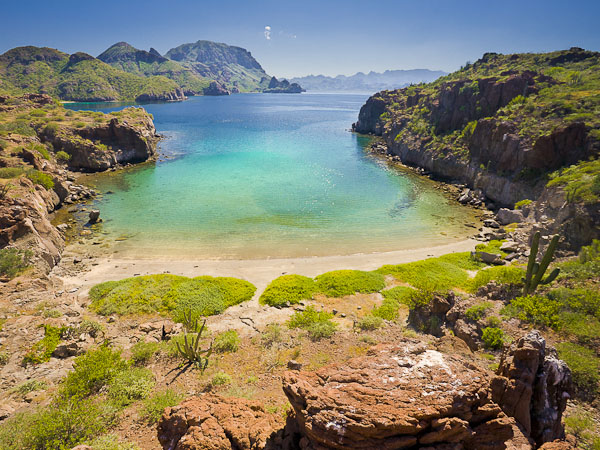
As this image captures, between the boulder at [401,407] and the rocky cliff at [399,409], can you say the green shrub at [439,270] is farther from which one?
the boulder at [401,407]

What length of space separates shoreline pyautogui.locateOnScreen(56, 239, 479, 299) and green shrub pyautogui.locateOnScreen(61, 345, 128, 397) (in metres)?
12.1

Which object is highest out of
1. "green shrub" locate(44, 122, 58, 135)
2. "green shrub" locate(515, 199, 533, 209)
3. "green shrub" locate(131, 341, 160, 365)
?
"green shrub" locate(44, 122, 58, 135)

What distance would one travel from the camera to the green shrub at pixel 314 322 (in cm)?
1889

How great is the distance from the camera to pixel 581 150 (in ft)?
135

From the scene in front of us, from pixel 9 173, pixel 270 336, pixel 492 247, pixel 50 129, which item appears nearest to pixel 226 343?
pixel 270 336

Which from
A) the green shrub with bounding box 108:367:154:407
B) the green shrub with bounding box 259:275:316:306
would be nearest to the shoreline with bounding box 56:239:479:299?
the green shrub with bounding box 259:275:316:306

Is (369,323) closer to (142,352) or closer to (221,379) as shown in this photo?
(221,379)

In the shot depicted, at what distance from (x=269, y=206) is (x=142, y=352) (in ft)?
111

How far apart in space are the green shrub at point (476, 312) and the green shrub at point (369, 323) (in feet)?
17.8

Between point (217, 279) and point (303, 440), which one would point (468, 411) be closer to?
point (303, 440)

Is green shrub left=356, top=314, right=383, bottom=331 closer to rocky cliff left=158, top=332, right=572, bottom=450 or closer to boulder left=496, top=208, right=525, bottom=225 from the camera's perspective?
rocky cliff left=158, top=332, right=572, bottom=450

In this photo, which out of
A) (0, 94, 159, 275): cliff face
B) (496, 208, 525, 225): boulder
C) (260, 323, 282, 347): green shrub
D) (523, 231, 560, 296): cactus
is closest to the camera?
(260, 323, 282, 347): green shrub

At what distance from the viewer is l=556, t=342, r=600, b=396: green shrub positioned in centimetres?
1240

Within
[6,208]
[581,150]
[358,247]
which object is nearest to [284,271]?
[358,247]
